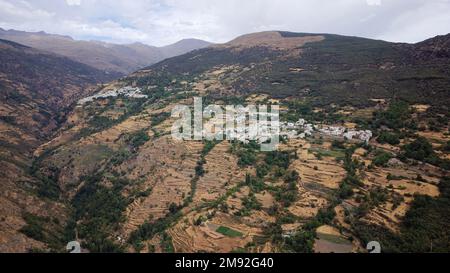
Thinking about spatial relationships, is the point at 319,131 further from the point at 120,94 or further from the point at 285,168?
the point at 120,94

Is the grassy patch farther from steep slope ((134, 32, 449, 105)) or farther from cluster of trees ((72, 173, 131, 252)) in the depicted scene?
steep slope ((134, 32, 449, 105))

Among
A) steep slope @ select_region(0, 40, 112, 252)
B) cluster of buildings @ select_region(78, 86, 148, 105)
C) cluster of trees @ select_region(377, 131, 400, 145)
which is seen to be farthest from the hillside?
cluster of buildings @ select_region(78, 86, 148, 105)

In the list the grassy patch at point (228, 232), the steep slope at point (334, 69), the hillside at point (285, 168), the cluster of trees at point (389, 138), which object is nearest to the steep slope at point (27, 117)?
the hillside at point (285, 168)

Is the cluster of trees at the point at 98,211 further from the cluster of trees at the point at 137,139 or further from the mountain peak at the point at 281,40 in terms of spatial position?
the mountain peak at the point at 281,40

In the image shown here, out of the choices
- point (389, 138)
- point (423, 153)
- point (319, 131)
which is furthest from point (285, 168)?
point (423, 153)

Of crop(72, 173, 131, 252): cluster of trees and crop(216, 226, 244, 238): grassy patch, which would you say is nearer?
crop(216, 226, 244, 238): grassy patch

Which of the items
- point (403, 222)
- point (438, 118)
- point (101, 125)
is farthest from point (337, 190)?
point (101, 125)
